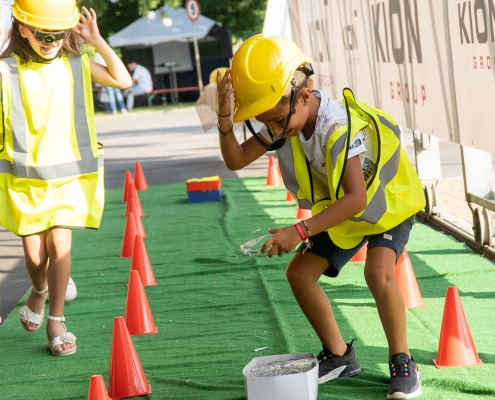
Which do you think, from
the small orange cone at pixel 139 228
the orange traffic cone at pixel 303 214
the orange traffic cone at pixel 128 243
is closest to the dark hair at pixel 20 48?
the orange traffic cone at pixel 128 243

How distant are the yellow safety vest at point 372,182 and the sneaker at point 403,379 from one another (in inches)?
23.0

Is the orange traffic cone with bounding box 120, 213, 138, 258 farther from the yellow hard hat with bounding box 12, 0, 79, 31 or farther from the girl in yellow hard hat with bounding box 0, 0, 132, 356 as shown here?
the yellow hard hat with bounding box 12, 0, 79, 31

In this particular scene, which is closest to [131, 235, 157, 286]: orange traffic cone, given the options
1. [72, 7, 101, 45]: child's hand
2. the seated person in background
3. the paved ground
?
the paved ground

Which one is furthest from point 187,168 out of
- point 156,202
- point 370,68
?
point 370,68

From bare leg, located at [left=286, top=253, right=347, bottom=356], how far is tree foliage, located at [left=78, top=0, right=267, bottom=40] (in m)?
30.9

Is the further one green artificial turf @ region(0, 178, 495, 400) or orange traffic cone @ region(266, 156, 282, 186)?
orange traffic cone @ region(266, 156, 282, 186)

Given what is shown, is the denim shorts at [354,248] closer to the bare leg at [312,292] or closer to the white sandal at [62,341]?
the bare leg at [312,292]

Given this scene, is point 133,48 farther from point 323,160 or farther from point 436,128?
point 323,160


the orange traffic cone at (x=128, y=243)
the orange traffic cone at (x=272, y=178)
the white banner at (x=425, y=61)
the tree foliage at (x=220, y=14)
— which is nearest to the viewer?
the white banner at (x=425, y=61)

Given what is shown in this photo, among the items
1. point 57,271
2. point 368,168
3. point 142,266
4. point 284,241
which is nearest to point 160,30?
point 142,266

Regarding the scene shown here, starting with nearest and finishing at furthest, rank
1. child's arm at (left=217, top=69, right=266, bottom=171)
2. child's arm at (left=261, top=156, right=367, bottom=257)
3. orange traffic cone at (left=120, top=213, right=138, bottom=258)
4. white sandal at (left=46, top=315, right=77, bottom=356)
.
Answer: child's arm at (left=261, top=156, right=367, bottom=257), child's arm at (left=217, top=69, right=266, bottom=171), white sandal at (left=46, top=315, right=77, bottom=356), orange traffic cone at (left=120, top=213, right=138, bottom=258)

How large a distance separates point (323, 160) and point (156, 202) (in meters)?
7.77

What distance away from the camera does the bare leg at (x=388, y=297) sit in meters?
4.24

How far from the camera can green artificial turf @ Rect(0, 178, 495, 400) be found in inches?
185
